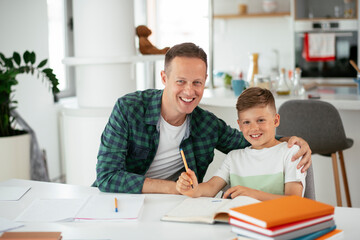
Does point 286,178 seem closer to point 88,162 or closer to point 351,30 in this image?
point 88,162

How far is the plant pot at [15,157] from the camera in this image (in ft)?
9.97

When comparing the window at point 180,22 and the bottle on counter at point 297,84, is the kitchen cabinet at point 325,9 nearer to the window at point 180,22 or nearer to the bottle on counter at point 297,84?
the window at point 180,22

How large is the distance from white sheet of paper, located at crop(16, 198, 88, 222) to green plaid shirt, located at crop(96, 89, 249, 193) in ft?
0.61

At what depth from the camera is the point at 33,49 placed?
156 inches

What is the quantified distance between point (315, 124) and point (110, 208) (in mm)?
1685

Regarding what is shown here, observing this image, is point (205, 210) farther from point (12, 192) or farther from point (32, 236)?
point (12, 192)

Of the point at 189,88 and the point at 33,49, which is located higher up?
the point at 33,49

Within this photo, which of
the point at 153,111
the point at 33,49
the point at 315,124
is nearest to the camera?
the point at 153,111

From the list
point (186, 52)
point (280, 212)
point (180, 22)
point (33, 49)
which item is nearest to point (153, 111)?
point (186, 52)

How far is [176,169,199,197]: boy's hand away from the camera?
160 cm

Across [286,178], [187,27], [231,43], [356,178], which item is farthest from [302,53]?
[286,178]

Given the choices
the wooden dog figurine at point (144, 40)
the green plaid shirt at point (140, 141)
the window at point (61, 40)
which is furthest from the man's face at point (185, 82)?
Answer: the window at point (61, 40)

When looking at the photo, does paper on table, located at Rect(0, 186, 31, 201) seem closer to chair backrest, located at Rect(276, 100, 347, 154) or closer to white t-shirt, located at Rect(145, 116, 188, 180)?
white t-shirt, located at Rect(145, 116, 188, 180)

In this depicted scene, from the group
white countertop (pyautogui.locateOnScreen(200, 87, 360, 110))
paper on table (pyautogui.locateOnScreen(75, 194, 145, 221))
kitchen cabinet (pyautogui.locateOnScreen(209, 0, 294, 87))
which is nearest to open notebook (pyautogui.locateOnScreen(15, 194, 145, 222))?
paper on table (pyautogui.locateOnScreen(75, 194, 145, 221))
